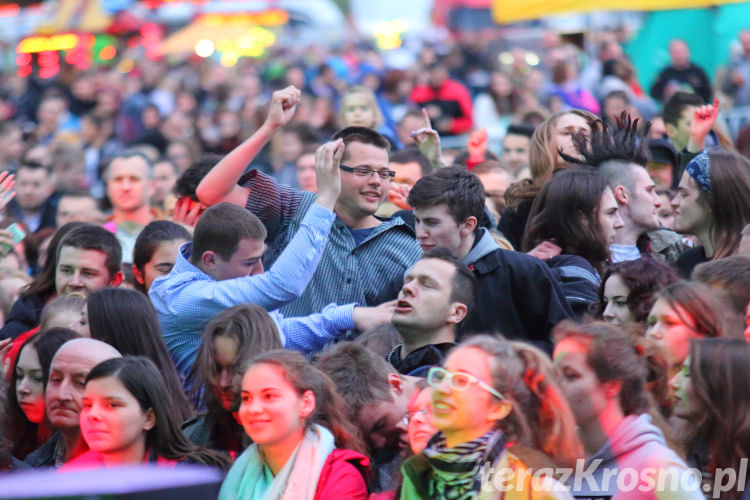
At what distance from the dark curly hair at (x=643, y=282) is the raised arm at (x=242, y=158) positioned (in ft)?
5.67

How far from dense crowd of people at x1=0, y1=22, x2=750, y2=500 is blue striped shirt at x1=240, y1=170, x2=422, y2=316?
0.04 ft

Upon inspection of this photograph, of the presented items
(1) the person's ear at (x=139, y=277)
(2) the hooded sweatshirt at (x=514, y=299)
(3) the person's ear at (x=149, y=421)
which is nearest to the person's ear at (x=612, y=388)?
(2) the hooded sweatshirt at (x=514, y=299)

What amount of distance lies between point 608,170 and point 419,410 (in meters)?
2.85

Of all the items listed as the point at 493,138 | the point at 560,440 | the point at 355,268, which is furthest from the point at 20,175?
the point at 560,440

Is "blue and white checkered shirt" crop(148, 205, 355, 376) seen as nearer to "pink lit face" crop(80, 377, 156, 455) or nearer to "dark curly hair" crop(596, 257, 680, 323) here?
"pink lit face" crop(80, 377, 156, 455)

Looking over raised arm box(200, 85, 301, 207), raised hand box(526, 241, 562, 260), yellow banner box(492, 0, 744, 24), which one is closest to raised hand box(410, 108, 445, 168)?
raised hand box(526, 241, 562, 260)

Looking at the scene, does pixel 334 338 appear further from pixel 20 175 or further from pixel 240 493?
pixel 20 175

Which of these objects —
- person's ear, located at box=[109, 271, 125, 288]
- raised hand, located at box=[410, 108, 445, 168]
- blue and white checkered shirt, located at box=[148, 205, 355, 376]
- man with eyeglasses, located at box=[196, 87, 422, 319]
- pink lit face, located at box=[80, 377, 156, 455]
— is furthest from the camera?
raised hand, located at box=[410, 108, 445, 168]

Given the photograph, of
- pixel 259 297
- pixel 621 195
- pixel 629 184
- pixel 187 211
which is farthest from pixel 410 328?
pixel 187 211

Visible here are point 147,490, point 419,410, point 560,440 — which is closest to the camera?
point 147,490

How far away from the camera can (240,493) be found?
4.60m

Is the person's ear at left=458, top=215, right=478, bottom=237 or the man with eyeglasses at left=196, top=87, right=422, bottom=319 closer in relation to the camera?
the person's ear at left=458, top=215, right=478, bottom=237

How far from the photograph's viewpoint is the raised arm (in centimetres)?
609

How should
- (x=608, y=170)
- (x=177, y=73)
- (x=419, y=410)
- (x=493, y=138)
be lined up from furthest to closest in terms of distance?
1. (x=177, y=73)
2. (x=493, y=138)
3. (x=608, y=170)
4. (x=419, y=410)
